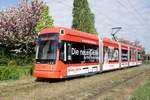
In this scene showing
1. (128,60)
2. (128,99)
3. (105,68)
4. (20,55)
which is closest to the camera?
(128,99)

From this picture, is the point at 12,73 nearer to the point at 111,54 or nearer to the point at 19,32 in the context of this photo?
the point at 19,32

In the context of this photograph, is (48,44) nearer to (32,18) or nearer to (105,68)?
(105,68)

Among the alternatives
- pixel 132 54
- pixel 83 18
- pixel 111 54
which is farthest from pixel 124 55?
pixel 83 18

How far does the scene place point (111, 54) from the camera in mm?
29656

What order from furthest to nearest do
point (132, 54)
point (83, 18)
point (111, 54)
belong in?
point (83, 18)
point (132, 54)
point (111, 54)

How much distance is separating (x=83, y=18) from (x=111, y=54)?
103ft

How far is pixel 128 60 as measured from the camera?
39062mm

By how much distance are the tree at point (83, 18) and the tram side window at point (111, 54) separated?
26650 mm

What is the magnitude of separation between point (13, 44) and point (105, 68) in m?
9.83

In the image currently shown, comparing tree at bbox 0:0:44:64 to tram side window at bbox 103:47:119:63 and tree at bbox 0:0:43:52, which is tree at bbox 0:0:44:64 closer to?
tree at bbox 0:0:43:52

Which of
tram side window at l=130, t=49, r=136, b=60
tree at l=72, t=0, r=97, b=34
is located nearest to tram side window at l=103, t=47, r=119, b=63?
tram side window at l=130, t=49, r=136, b=60

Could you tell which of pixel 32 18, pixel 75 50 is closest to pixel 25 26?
pixel 32 18

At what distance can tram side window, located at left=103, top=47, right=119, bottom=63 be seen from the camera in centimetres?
2790

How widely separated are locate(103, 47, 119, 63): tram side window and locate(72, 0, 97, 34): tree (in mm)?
26650
